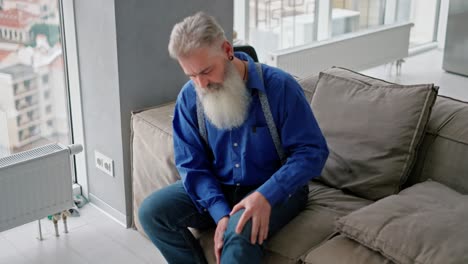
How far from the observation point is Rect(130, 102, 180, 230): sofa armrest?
98.3 inches

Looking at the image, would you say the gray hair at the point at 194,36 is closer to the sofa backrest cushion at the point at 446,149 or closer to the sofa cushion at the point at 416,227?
the sofa cushion at the point at 416,227

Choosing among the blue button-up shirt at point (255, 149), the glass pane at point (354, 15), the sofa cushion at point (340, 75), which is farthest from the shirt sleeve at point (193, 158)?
the glass pane at point (354, 15)

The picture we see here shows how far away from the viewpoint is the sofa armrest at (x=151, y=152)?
98.3 inches

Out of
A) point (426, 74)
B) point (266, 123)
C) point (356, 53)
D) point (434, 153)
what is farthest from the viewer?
point (426, 74)

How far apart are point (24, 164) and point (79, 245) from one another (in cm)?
45

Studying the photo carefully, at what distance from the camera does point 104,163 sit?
9.57ft

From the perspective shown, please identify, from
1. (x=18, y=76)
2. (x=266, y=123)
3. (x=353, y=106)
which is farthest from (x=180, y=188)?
(x=18, y=76)

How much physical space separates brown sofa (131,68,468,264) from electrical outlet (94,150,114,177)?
7.8 inches

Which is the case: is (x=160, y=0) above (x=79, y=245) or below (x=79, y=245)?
above

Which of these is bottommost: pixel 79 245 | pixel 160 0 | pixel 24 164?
pixel 79 245

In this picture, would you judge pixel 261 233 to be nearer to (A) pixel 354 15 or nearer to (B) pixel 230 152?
(B) pixel 230 152

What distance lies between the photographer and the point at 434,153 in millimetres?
2250

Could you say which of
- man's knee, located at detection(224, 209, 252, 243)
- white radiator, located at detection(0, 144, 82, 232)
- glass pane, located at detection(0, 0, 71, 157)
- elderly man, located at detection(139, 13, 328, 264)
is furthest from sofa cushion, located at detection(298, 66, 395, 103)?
glass pane, located at detection(0, 0, 71, 157)

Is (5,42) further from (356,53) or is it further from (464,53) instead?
(464,53)
